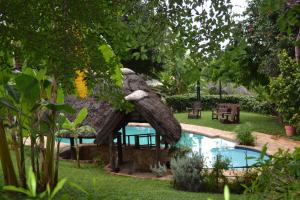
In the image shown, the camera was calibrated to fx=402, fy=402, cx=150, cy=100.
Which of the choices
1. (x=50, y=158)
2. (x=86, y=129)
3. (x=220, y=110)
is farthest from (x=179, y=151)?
(x=220, y=110)

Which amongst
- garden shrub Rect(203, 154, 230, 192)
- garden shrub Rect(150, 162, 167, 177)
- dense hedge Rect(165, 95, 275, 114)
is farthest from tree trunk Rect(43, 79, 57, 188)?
dense hedge Rect(165, 95, 275, 114)

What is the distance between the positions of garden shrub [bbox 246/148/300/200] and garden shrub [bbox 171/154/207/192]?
23.0 ft

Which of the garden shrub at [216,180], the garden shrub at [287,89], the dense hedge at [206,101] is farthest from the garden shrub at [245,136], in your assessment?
the dense hedge at [206,101]

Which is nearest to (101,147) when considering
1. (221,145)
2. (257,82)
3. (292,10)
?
(221,145)

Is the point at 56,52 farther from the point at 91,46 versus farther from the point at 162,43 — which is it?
the point at 162,43

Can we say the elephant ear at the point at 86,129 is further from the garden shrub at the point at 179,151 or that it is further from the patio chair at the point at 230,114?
the patio chair at the point at 230,114

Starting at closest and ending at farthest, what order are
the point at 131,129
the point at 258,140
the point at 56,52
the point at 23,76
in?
the point at 56,52
the point at 23,76
the point at 258,140
the point at 131,129

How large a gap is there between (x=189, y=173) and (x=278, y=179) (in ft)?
23.2

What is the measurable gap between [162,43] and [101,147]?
31.7ft

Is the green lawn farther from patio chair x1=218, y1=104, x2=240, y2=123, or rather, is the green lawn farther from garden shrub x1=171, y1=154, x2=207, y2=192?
garden shrub x1=171, y1=154, x2=207, y2=192

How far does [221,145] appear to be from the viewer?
14.6m

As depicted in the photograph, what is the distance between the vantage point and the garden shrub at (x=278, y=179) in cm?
114

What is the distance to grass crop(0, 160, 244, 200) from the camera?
6129 millimetres

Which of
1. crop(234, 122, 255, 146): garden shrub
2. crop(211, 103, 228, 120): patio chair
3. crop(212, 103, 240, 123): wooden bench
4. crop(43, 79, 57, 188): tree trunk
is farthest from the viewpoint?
crop(211, 103, 228, 120): patio chair
